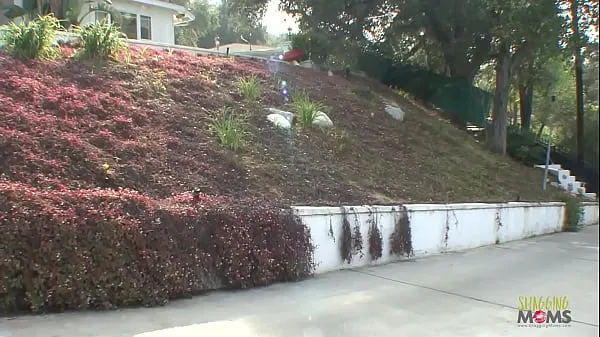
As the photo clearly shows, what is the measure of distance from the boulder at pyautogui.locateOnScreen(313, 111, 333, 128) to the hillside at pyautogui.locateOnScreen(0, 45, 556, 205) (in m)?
0.23

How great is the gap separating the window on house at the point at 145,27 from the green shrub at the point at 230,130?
1232 centimetres

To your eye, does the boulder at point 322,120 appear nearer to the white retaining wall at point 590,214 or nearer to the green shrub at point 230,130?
the green shrub at point 230,130

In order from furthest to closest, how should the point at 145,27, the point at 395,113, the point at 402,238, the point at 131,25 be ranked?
the point at 145,27, the point at 131,25, the point at 395,113, the point at 402,238

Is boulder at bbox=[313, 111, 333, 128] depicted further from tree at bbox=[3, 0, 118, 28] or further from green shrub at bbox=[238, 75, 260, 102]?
tree at bbox=[3, 0, 118, 28]

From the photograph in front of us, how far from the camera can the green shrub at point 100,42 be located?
33.1ft

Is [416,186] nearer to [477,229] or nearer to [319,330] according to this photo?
[477,229]

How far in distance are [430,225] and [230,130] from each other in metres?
3.62

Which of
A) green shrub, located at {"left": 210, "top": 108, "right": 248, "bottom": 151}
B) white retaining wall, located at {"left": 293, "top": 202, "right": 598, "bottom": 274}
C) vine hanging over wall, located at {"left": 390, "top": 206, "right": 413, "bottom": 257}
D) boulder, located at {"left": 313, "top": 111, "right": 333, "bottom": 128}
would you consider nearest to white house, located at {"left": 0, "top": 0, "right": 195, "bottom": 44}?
boulder, located at {"left": 313, "top": 111, "right": 333, "bottom": 128}

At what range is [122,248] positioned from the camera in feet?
17.3

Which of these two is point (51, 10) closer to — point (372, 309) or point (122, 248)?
point (122, 248)

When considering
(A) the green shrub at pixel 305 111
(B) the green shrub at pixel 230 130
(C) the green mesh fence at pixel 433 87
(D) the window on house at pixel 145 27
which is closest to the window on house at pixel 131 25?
(D) the window on house at pixel 145 27

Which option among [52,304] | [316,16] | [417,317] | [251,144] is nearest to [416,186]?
[251,144]

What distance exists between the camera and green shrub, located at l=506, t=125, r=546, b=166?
17.7 metres

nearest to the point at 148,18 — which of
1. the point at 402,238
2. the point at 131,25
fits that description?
the point at 131,25
